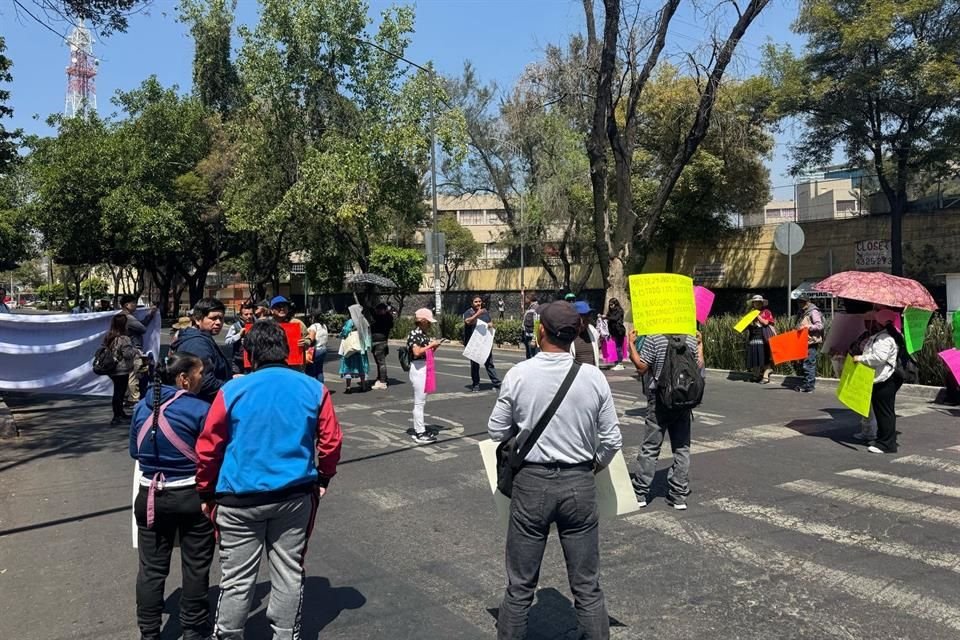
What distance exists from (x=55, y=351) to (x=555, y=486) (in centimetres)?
1098

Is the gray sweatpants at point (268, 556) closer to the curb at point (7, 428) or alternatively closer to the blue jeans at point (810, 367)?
the curb at point (7, 428)

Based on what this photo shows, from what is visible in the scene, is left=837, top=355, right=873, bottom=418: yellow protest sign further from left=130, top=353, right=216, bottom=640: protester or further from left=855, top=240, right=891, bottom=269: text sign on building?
left=855, top=240, right=891, bottom=269: text sign on building

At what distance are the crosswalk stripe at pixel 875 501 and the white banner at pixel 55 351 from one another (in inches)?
376

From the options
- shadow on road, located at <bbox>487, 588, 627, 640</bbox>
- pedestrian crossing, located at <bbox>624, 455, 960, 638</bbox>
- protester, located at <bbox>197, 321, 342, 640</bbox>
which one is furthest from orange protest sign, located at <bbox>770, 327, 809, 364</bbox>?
protester, located at <bbox>197, 321, 342, 640</bbox>

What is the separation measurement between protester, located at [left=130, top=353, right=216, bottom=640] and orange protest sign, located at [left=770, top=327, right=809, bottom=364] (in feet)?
Answer: 35.5

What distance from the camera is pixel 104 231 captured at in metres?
34.2

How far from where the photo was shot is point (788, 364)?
14430 mm

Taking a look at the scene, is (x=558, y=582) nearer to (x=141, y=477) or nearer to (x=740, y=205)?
(x=141, y=477)

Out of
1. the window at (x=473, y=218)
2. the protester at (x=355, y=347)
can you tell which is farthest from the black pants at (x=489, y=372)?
the window at (x=473, y=218)

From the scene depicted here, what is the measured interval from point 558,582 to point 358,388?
9.39m

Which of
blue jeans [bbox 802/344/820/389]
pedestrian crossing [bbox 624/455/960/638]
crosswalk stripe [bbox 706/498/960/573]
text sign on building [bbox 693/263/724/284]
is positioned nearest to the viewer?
pedestrian crossing [bbox 624/455/960/638]

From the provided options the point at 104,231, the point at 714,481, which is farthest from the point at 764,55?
the point at 104,231

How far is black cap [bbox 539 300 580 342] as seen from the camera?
11.3 feet

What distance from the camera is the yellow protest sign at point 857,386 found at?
784cm
